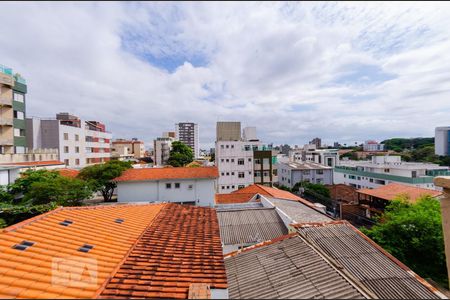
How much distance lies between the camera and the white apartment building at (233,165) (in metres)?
37.0

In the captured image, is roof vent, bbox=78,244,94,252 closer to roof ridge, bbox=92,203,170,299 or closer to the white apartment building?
roof ridge, bbox=92,203,170,299

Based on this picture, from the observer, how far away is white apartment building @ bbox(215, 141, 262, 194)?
121 feet

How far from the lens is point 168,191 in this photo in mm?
18844

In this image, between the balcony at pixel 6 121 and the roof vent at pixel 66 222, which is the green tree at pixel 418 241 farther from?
the balcony at pixel 6 121

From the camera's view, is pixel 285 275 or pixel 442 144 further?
pixel 442 144

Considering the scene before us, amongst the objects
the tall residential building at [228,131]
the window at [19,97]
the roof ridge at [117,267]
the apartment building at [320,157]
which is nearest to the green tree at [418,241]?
the roof ridge at [117,267]

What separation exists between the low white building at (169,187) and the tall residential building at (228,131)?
65.5 feet

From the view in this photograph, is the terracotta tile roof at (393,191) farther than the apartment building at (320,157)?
No

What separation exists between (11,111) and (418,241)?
135 feet

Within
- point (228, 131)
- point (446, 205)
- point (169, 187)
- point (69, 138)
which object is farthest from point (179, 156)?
point (446, 205)

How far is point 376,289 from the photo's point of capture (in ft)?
18.8

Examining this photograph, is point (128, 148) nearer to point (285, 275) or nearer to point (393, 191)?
point (393, 191)

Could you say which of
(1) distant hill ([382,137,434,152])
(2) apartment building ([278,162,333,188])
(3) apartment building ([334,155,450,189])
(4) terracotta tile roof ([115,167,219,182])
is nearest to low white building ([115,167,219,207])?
(4) terracotta tile roof ([115,167,219,182])

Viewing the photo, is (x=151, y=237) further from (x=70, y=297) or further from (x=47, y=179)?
(x=47, y=179)
